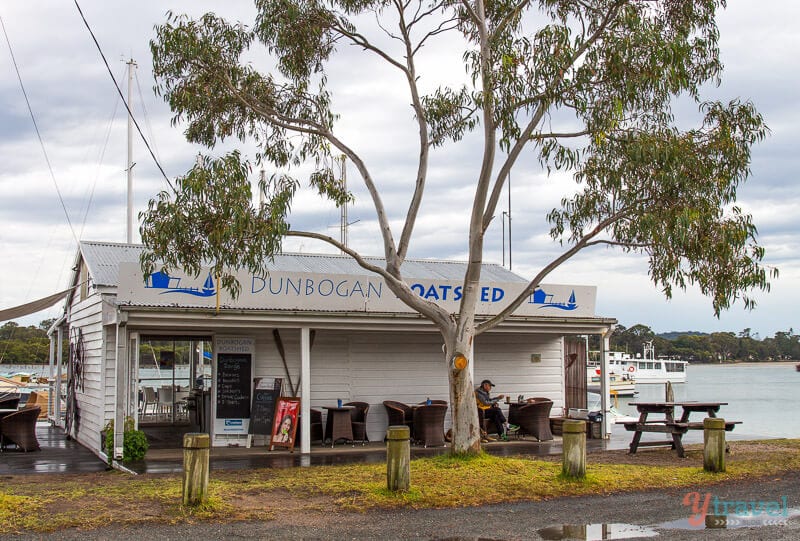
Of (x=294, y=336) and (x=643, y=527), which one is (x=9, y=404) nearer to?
(x=294, y=336)

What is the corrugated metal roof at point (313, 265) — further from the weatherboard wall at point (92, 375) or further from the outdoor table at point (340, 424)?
the outdoor table at point (340, 424)

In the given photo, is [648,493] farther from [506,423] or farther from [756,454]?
[506,423]

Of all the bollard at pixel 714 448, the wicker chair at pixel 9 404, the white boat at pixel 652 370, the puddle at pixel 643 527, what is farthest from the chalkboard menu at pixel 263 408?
the white boat at pixel 652 370

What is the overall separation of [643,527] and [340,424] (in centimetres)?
798

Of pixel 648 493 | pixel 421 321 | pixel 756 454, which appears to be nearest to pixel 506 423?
pixel 421 321

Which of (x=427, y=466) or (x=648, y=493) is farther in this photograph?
(x=427, y=466)

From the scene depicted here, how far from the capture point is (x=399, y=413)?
15.3m

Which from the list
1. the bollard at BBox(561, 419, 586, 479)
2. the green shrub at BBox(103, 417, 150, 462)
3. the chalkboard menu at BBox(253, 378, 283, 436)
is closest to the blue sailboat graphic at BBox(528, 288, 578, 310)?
the chalkboard menu at BBox(253, 378, 283, 436)

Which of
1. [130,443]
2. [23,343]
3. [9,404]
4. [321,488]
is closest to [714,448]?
[321,488]

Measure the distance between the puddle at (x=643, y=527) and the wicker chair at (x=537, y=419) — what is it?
7.50 m

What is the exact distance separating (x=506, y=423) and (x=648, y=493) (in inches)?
Answer: 256

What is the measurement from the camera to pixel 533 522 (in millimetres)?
8344

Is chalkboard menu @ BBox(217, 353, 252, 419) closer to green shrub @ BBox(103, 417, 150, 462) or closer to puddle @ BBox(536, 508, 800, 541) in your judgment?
green shrub @ BBox(103, 417, 150, 462)

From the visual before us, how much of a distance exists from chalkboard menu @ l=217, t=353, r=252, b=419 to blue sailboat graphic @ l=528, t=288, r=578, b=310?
570cm
